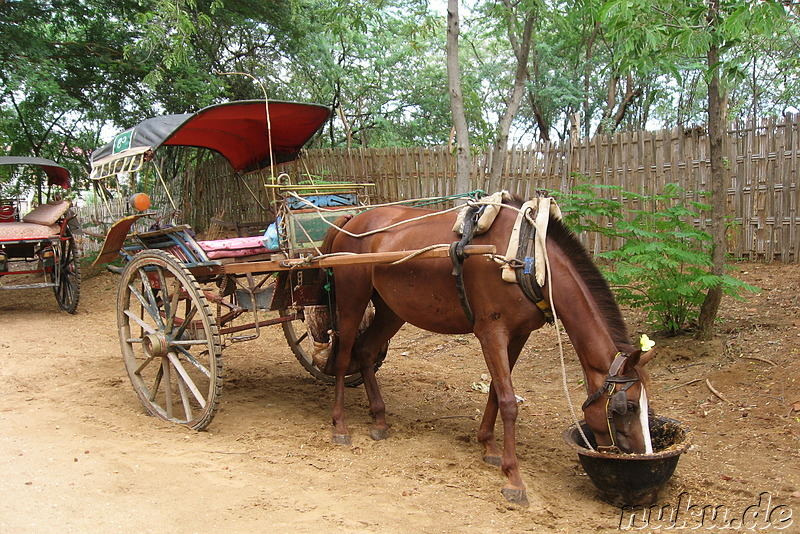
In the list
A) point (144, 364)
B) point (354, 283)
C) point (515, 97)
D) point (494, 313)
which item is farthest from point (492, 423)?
point (515, 97)

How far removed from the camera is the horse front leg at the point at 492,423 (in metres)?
4.28

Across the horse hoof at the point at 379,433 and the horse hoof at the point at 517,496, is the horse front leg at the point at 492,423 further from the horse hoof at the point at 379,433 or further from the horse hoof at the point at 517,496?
the horse hoof at the point at 379,433

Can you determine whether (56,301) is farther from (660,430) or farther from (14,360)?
(660,430)

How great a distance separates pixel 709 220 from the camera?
8.20 meters

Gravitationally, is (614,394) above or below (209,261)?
below

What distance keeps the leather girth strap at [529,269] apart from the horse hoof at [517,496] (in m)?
1.05

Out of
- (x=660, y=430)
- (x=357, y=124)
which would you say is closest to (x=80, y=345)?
(x=660, y=430)

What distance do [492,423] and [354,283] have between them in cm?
144

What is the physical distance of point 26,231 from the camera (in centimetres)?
895

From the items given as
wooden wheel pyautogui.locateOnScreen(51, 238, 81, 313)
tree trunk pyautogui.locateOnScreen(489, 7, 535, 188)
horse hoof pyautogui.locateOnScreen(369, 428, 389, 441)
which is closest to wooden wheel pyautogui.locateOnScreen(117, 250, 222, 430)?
horse hoof pyautogui.locateOnScreen(369, 428, 389, 441)

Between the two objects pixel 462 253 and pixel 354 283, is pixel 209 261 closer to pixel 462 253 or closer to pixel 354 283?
pixel 354 283

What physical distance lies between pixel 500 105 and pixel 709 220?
16.0 meters

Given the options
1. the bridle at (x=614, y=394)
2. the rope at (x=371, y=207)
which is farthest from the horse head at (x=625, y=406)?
the rope at (x=371, y=207)

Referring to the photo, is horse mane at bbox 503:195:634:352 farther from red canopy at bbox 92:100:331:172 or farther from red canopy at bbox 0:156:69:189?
red canopy at bbox 0:156:69:189
